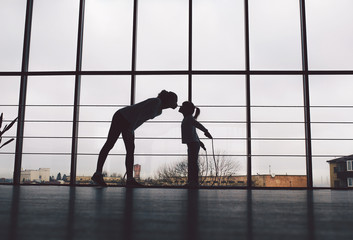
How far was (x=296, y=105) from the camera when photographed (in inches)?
172

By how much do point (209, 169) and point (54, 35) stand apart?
297cm

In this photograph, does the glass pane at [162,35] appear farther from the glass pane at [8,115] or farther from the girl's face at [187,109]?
the glass pane at [8,115]

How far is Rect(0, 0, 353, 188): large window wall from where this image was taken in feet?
14.1

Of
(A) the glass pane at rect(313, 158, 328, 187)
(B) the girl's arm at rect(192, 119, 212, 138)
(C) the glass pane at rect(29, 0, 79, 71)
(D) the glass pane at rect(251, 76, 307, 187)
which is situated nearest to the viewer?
(B) the girl's arm at rect(192, 119, 212, 138)

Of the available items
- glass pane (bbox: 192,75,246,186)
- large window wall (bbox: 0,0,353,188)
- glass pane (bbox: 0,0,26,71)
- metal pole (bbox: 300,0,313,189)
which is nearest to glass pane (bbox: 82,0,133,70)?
large window wall (bbox: 0,0,353,188)

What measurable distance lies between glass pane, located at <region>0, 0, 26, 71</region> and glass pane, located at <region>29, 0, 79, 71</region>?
0.19m

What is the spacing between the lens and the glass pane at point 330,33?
14.9 ft

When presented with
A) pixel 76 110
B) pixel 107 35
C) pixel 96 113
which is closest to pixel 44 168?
pixel 76 110

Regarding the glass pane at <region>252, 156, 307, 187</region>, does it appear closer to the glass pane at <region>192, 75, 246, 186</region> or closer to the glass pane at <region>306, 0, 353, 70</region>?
the glass pane at <region>192, 75, 246, 186</region>

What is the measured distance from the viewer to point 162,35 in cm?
478

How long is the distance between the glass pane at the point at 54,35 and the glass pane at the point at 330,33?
3339mm

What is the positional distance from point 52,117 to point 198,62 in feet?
6.94

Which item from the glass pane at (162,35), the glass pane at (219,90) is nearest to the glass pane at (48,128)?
the glass pane at (162,35)

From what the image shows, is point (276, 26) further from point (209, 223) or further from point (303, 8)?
point (209, 223)
